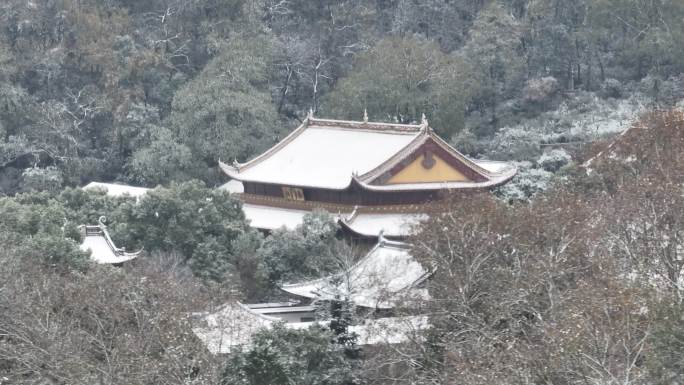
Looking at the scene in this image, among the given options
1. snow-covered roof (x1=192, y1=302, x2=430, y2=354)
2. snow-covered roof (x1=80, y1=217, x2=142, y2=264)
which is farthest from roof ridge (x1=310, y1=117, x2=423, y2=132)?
snow-covered roof (x1=192, y1=302, x2=430, y2=354)

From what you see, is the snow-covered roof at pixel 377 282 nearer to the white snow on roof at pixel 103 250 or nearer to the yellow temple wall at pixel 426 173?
the white snow on roof at pixel 103 250

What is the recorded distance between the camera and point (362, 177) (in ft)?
156

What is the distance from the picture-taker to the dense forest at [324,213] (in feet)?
93.3

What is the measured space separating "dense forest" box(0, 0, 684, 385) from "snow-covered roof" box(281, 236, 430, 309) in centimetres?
108

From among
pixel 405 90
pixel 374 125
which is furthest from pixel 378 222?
pixel 405 90

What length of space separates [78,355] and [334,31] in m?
40.5

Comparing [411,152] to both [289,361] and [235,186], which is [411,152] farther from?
[289,361]

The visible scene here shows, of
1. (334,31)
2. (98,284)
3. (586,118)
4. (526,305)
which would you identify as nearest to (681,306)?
(526,305)

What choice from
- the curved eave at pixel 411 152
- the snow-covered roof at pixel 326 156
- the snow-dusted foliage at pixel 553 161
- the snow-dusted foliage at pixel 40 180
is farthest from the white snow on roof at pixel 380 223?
the snow-dusted foliage at pixel 40 180

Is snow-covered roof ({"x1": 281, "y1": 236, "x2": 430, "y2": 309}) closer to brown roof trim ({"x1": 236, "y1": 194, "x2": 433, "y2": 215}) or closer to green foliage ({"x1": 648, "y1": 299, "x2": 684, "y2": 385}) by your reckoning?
brown roof trim ({"x1": 236, "y1": 194, "x2": 433, "y2": 215})

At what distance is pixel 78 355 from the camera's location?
94.0 feet

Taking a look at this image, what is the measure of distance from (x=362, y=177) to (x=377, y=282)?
1254 centimetres

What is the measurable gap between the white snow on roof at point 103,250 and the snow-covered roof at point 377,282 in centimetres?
412

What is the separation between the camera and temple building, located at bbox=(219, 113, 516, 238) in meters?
47.7
